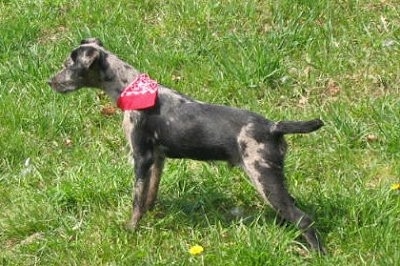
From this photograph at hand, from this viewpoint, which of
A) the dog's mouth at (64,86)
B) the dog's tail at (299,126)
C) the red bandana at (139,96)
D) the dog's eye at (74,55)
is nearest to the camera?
the dog's tail at (299,126)

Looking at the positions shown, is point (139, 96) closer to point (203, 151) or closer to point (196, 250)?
point (203, 151)

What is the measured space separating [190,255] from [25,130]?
92.1 inches

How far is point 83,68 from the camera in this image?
212 inches

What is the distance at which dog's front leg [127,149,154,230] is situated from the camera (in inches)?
207

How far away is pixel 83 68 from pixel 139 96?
475 mm

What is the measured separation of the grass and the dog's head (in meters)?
0.76

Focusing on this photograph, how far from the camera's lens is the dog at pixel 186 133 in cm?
489

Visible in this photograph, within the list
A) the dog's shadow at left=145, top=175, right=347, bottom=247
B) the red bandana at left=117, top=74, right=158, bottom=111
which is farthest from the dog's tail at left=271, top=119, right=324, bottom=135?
the red bandana at left=117, top=74, right=158, bottom=111

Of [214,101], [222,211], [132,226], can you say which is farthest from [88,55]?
[214,101]

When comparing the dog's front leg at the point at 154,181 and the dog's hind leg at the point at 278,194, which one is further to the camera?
the dog's front leg at the point at 154,181

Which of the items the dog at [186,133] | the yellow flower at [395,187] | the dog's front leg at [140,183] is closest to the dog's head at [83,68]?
the dog at [186,133]

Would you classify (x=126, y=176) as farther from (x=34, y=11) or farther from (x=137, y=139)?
(x=34, y=11)

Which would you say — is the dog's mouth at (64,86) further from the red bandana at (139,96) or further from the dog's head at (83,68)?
the red bandana at (139,96)

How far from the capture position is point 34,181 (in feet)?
20.2
